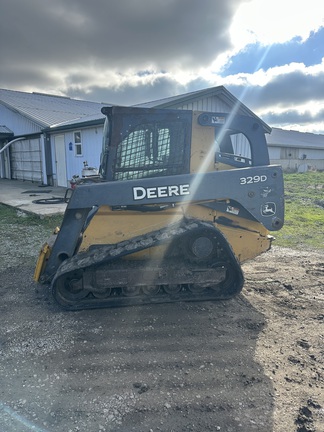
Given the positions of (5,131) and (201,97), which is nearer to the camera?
(201,97)

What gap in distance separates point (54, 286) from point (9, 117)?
21.8 meters

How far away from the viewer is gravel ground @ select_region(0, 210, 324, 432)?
255 cm

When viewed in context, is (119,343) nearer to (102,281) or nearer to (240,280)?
(102,281)

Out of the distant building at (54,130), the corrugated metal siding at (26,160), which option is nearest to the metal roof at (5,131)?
the distant building at (54,130)

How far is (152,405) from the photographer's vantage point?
2670 millimetres

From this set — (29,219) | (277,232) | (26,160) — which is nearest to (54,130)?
(26,160)

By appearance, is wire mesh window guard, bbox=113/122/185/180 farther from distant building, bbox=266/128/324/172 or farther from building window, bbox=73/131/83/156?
distant building, bbox=266/128/324/172

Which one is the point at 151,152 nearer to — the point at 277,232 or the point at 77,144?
the point at 277,232

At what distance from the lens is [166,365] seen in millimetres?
3162

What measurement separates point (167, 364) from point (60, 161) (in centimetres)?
1564

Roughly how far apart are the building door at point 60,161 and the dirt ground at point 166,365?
513 inches

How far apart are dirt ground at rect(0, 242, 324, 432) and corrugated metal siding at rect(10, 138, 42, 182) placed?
51.8 feet

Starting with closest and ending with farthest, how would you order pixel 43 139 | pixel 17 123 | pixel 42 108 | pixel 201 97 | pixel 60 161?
pixel 201 97 → pixel 60 161 → pixel 43 139 → pixel 17 123 → pixel 42 108

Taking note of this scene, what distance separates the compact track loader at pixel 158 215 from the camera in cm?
408
